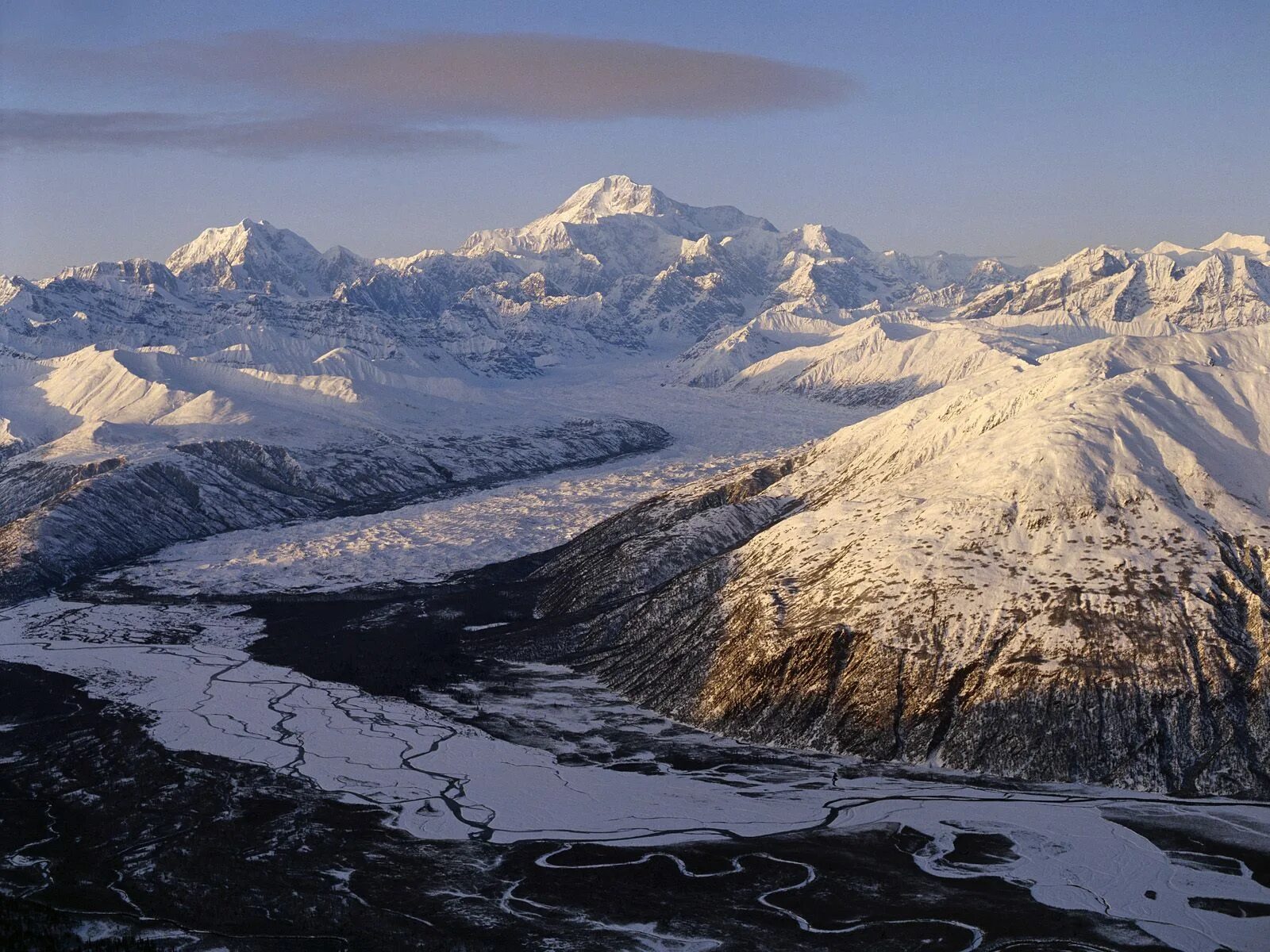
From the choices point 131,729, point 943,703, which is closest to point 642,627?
point 943,703

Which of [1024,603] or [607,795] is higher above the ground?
[1024,603]

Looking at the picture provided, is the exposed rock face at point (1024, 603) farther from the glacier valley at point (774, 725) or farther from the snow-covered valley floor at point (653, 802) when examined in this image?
the snow-covered valley floor at point (653, 802)

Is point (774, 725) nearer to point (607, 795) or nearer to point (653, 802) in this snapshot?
point (653, 802)

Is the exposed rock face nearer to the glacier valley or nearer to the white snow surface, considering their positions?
the glacier valley

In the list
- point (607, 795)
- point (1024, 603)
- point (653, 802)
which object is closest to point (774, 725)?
point (653, 802)

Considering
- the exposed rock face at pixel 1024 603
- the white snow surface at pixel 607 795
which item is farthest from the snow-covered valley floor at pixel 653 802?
the exposed rock face at pixel 1024 603

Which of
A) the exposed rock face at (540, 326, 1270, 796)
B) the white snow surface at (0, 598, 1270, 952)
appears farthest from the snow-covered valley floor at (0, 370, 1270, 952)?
the exposed rock face at (540, 326, 1270, 796)

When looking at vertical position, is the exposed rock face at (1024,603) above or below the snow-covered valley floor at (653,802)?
above

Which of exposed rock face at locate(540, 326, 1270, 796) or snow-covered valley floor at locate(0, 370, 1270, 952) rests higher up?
exposed rock face at locate(540, 326, 1270, 796)

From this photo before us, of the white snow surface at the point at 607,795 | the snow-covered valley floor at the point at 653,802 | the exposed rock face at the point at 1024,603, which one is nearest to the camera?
the snow-covered valley floor at the point at 653,802
